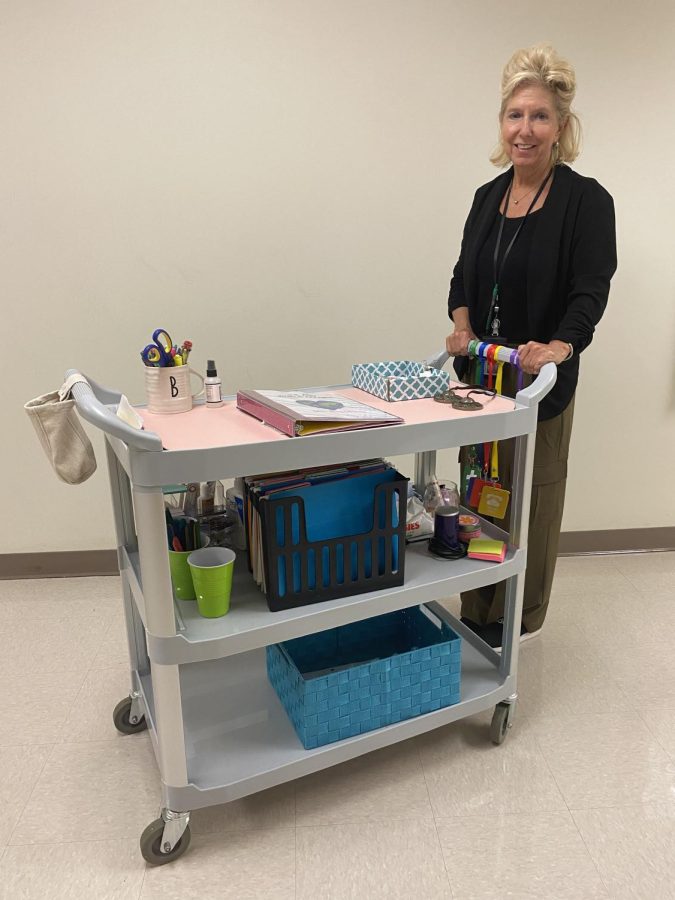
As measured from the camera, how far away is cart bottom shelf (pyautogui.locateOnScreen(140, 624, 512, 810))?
137 cm

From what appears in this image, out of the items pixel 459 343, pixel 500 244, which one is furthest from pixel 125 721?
pixel 500 244

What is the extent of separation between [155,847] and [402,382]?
112 centimetres

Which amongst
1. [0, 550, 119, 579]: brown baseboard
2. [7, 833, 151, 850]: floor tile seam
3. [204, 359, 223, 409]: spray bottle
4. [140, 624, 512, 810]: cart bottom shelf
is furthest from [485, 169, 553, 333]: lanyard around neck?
[0, 550, 119, 579]: brown baseboard

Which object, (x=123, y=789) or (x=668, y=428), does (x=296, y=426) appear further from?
(x=668, y=428)

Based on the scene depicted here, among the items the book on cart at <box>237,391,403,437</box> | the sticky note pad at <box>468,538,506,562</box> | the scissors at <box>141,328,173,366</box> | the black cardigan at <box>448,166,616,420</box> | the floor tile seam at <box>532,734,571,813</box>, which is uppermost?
the black cardigan at <box>448,166,616,420</box>

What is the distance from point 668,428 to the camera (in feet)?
8.85

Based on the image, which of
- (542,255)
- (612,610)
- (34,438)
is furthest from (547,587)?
(34,438)

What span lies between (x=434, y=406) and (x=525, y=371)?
0.89ft

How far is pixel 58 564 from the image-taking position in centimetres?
259

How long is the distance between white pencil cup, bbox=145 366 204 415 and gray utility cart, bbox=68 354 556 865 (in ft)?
0.12

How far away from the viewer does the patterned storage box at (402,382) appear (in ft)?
5.16

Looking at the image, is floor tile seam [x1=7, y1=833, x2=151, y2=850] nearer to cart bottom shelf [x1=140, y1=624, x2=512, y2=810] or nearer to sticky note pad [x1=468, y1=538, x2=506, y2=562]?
cart bottom shelf [x1=140, y1=624, x2=512, y2=810]

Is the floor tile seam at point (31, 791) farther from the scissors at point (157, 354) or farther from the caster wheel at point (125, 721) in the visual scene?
the scissors at point (157, 354)

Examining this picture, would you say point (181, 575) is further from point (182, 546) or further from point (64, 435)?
point (64, 435)
